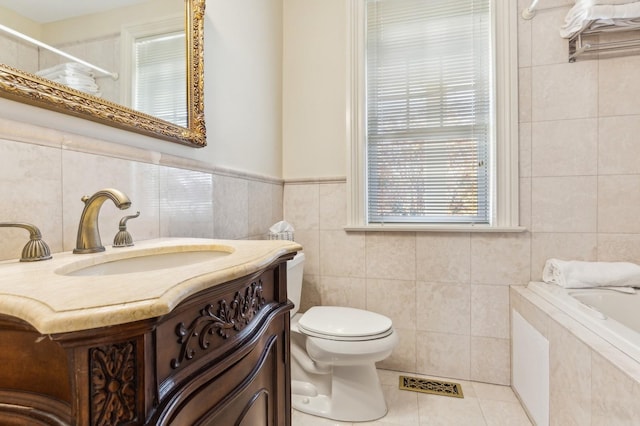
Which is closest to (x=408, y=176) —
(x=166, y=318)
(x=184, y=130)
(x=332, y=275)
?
(x=332, y=275)

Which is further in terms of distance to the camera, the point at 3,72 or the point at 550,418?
the point at 550,418

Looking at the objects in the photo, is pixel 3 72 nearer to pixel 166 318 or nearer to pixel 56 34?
pixel 56 34

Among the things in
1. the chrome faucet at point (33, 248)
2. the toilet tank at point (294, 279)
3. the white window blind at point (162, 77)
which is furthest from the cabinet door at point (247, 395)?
the white window blind at point (162, 77)

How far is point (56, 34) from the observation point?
0.83 m

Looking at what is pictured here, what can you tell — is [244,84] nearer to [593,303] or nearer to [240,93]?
[240,93]

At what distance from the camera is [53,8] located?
0.83m

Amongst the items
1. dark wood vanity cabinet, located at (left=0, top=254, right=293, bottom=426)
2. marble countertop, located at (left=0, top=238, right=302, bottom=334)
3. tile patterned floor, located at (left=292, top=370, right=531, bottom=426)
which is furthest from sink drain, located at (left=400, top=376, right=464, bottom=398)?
marble countertop, located at (left=0, top=238, right=302, bottom=334)

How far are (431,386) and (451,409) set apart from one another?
21 cm

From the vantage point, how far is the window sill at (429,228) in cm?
176

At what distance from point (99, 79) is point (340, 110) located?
135 centimetres

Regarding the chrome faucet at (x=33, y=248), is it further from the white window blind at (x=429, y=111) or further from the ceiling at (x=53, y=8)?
the white window blind at (x=429, y=111)

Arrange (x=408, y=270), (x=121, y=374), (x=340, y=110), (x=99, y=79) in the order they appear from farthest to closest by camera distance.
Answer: (x=340, y=110) < (x=408, y=270) < (x=99, y=79) < (x=121, y=374)

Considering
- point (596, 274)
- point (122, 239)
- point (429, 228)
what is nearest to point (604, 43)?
point (596, 274)

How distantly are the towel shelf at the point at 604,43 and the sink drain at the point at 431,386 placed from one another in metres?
1.84
